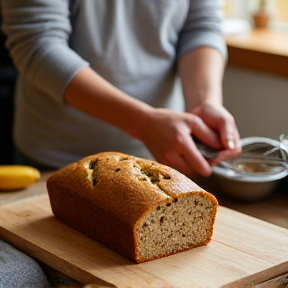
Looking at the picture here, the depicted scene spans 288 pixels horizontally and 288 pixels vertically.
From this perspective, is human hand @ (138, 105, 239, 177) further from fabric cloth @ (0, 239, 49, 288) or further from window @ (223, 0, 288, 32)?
window @ (223, 0, 288, 32)

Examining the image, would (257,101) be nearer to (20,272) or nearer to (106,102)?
(106,102)

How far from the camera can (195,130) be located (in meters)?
1.53

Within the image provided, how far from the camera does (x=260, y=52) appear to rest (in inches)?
93.4

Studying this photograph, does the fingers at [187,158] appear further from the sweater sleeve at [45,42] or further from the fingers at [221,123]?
the sweater sleeve at [45,42]

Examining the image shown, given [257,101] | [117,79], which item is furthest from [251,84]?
[117,79]

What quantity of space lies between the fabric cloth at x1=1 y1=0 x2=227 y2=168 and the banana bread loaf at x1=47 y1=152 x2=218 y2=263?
42 centimetres

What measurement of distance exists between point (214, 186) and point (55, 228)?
0.43 meters

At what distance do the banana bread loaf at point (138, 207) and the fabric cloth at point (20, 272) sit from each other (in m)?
0.14

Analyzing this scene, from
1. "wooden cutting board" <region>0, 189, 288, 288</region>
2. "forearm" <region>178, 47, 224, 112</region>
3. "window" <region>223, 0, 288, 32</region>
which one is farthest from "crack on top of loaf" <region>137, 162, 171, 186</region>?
"window" <region>223, 0, 288, 32</region>

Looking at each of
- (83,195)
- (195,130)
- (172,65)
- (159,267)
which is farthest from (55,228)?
(172,65)

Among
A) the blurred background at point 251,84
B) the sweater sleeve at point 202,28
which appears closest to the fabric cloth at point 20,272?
the sweater sleeve at point 202,28

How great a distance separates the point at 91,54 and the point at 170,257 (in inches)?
28.9

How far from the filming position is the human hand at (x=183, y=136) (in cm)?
147

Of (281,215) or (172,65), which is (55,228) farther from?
(172,65)
